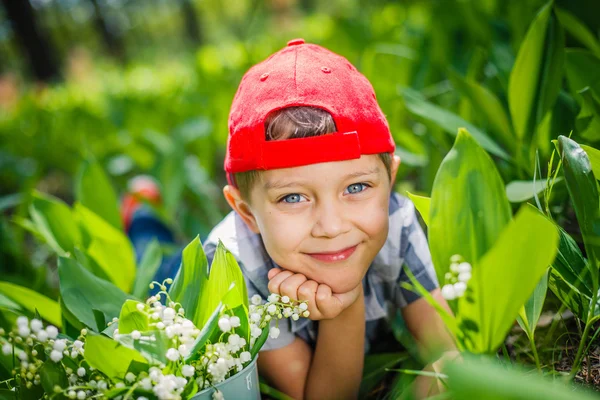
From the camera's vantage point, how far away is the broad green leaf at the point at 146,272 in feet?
5.03

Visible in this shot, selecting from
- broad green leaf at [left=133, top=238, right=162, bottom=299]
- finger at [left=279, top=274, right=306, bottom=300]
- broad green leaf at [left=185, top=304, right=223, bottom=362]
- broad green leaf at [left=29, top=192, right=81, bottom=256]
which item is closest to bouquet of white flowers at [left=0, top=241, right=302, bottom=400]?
broad green leaf at [left=185, top=304, right=223, bottom=362]

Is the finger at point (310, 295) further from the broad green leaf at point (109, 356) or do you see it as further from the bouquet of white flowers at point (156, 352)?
the broad green leaf at point (109, 356)

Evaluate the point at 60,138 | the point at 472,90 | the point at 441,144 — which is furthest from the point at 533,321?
the point at 60,138

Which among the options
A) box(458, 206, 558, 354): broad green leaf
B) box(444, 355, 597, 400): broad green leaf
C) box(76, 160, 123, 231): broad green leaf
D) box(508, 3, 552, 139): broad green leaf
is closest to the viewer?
box(444, 355, 597, 400): broad green leaf

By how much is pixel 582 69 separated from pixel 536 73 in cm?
13

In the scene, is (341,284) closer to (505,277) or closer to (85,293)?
(505,277)

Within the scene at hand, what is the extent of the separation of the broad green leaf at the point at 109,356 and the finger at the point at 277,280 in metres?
0.33

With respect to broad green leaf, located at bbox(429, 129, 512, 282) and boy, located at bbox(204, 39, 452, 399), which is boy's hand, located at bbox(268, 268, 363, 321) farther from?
broad green leaf, located at bbox(429, 129, 512, 282)

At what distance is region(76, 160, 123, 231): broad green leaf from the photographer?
1.91 m

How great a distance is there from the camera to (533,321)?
94cm

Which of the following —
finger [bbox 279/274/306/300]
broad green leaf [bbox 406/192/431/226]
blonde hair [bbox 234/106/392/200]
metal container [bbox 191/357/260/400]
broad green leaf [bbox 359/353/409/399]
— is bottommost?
broad green leaf [bbox 359/353/409/399]

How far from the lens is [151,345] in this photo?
0.84 metres

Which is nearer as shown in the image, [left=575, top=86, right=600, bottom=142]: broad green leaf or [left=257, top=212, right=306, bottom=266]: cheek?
[left=257, top=212, right=306, bottom=266]: cheek

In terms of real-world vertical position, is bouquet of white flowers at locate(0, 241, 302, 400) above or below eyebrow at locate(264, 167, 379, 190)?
below
